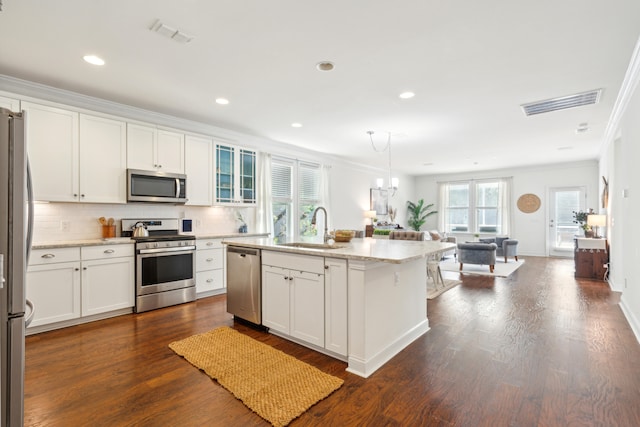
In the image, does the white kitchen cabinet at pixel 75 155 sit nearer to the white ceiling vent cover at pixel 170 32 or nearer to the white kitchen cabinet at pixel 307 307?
the white ceiling vent cover at pixel 170 32

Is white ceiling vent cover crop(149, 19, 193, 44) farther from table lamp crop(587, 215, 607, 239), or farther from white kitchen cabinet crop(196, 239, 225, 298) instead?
table lamp crop(587, 215, 607, 239)

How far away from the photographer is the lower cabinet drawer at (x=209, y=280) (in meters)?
4.63

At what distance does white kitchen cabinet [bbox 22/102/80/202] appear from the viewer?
3365 mm

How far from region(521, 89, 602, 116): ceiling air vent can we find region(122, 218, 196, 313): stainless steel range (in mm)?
4891

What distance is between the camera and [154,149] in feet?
14.1

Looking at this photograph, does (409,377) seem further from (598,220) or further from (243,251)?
(598,220)

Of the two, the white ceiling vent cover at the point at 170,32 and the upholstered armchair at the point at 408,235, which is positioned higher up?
the white ceiling vent cover at the point at 170,32

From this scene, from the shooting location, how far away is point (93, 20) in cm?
234

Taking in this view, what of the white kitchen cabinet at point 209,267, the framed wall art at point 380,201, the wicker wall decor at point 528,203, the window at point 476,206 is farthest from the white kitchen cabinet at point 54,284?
the wicker wall decor at point 528,203

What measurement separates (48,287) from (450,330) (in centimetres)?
420

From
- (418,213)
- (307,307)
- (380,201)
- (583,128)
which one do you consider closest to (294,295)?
(307,307)

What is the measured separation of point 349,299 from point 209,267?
9.58 ft

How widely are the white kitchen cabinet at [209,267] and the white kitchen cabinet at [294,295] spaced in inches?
69.3

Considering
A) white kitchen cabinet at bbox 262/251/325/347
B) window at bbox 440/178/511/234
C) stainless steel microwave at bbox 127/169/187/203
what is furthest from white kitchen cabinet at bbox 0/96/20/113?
window at bbox 440/178/511/234
